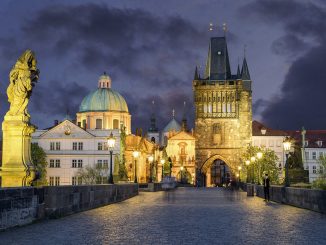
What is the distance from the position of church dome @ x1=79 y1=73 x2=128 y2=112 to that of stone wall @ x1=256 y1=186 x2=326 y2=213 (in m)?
88.1

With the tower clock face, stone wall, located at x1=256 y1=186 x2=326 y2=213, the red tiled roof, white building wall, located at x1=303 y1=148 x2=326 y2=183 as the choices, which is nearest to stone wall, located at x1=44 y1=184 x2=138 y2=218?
stone wall, located at x1=256 y1=186 x2=326 y2=213

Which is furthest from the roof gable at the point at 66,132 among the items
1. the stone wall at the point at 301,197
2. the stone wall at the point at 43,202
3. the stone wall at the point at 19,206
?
the stone wall at the point at 19,206

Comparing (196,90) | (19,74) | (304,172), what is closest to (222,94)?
(196,90)

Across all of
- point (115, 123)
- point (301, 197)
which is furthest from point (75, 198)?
point (115, 123)

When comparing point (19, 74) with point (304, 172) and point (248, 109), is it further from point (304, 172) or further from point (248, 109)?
point (248, 109)

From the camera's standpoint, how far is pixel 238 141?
134 metres

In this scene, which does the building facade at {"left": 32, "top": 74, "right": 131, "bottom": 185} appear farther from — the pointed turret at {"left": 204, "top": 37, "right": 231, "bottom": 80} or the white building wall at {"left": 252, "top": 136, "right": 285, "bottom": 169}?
the white building wall at {"left": 252, "top": 136, "right": 285, "bottom": 169}

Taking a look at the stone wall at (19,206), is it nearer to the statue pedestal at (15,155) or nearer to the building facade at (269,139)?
the statue pedestal at (15,155)

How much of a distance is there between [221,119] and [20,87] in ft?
389

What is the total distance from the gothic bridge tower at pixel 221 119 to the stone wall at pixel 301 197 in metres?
98.7

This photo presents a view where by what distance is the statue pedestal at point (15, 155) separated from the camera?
56.9 ft

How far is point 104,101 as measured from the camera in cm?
12188

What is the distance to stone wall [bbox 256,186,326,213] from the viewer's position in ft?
69.3

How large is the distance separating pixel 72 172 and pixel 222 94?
47844 mm
